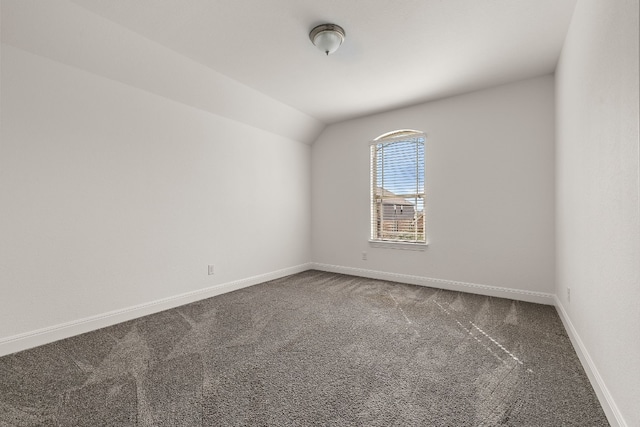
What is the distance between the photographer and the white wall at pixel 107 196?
2299 mm

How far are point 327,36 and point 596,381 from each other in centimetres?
311

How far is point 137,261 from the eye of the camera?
9.90 feet

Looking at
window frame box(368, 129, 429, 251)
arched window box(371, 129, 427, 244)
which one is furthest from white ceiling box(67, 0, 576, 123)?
arched window box(371, 129, 427, 244)

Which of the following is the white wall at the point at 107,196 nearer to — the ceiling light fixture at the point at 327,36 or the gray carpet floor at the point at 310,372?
the gray carpet floor at the point at 310,372

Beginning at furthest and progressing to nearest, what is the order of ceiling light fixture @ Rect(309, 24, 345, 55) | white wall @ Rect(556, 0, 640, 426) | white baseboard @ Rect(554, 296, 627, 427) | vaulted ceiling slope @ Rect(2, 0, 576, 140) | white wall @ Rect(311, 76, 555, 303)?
white wall @ Rect(311, 76, 555, 303) → ceiling light fixture @ Rect(309, 24, 345, 55) → vaulted ceiling slope @ Rect(2, 0, 576, 140) → white baseboard @ Rect(554, 296, 627, 427) → white wall @ Rect(556, 0, 640, 426)

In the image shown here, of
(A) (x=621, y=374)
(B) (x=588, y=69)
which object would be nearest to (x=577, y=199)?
(B) (x=588, y=69)

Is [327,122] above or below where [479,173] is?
above

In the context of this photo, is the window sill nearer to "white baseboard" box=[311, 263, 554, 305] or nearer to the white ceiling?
"white baseboard" box=[311, 263, 554, 305]

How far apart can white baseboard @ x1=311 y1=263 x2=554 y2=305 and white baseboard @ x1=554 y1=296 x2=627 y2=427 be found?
33.3 inches

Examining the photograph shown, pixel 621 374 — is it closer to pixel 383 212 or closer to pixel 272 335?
pixel 272 335

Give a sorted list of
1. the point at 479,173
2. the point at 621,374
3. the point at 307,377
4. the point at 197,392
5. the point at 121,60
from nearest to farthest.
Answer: the point at 621,374 < the point at 197,392 < the point at 307,377 < the point at 121,60 < the point at 479,173

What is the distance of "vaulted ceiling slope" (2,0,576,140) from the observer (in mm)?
2205

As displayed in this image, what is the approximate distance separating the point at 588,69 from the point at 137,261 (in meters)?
4.21

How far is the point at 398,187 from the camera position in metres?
4.49
